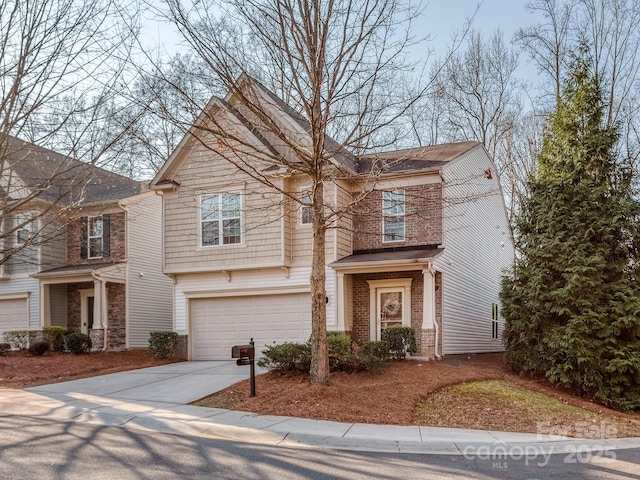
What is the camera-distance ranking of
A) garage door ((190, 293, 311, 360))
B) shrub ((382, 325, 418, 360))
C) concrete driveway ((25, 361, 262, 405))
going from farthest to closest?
garage door ((190, 293, 311, 360)), shrub ((382, 325, 418, 360)), concrete driveway ((25, 361, 262, 405))

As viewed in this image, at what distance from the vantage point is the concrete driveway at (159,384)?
11.4 m

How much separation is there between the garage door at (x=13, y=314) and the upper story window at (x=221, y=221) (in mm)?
9577

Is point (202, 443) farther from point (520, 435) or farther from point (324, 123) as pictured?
point (324, 123)

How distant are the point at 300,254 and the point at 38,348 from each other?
966 cm

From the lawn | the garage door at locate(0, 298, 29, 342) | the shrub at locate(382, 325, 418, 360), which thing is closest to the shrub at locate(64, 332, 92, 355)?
the garage door at locate(0, 298, 29, 342)

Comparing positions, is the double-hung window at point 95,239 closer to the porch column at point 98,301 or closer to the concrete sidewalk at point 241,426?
the porch column at point 98,301

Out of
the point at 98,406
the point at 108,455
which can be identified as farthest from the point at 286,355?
the point at 108,455

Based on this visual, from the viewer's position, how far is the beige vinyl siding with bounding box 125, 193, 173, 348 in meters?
21.4

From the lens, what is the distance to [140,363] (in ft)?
56.7

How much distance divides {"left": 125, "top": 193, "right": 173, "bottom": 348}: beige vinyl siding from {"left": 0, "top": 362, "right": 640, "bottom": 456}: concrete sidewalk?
30.1 ft

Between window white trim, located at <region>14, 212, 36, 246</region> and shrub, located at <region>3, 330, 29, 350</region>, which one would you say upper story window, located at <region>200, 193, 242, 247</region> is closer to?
window white trim, located at <region>14, 212, 36, 246</region>

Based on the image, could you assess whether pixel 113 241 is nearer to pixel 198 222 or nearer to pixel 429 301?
pixel 198 222

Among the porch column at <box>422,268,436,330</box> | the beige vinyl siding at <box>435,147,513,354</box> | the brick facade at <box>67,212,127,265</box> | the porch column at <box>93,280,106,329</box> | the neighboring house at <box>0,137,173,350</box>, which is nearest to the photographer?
the porch column at <box>422,268,436,330</box>

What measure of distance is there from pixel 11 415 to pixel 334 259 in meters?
8.93
